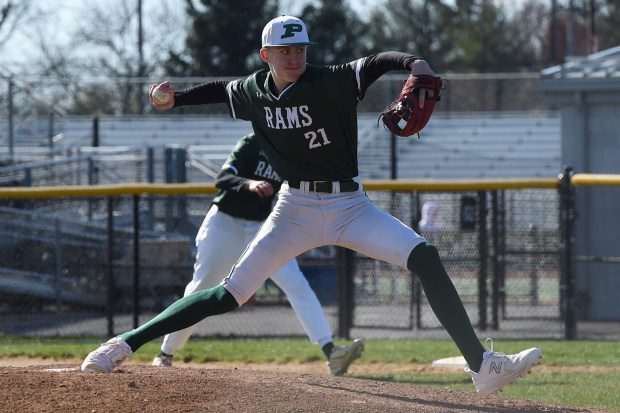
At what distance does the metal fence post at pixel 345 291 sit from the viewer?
36.9ft

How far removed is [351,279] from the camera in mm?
11367

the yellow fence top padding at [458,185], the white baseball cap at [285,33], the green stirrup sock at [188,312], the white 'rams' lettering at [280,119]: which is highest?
the white baseball cap at [285,33]

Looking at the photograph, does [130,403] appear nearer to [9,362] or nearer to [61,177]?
[9,362]

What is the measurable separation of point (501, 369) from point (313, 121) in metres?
1.62

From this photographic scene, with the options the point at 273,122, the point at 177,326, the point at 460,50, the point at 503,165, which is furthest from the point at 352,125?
the point at 460,50

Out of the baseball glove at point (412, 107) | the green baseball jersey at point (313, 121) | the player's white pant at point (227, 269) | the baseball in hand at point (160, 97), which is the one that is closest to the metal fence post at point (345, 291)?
the player's white pant at point (227, 269)

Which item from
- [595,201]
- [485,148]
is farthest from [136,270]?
[485,148]

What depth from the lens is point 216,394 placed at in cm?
573

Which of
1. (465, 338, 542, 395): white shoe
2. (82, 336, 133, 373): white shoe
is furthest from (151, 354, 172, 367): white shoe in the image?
(465, 338, 542, 395): white shoe

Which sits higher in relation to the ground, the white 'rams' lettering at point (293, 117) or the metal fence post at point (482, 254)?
the white 'rams' lettering at point (293, 117)

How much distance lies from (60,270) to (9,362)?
2771 millimetres

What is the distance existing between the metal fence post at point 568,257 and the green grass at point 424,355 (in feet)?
0.87

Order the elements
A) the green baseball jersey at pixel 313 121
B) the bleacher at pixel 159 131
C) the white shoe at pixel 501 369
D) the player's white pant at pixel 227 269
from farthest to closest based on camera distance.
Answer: the bleacher at pixel 159 131, the player's white pant at pixel 227 269, the green baseball jersey at pixel 313 121, the white shoe at pixel 501 369

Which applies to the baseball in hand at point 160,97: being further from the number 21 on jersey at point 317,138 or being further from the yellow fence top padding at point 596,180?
the yellow fence top padding at point 596,180
